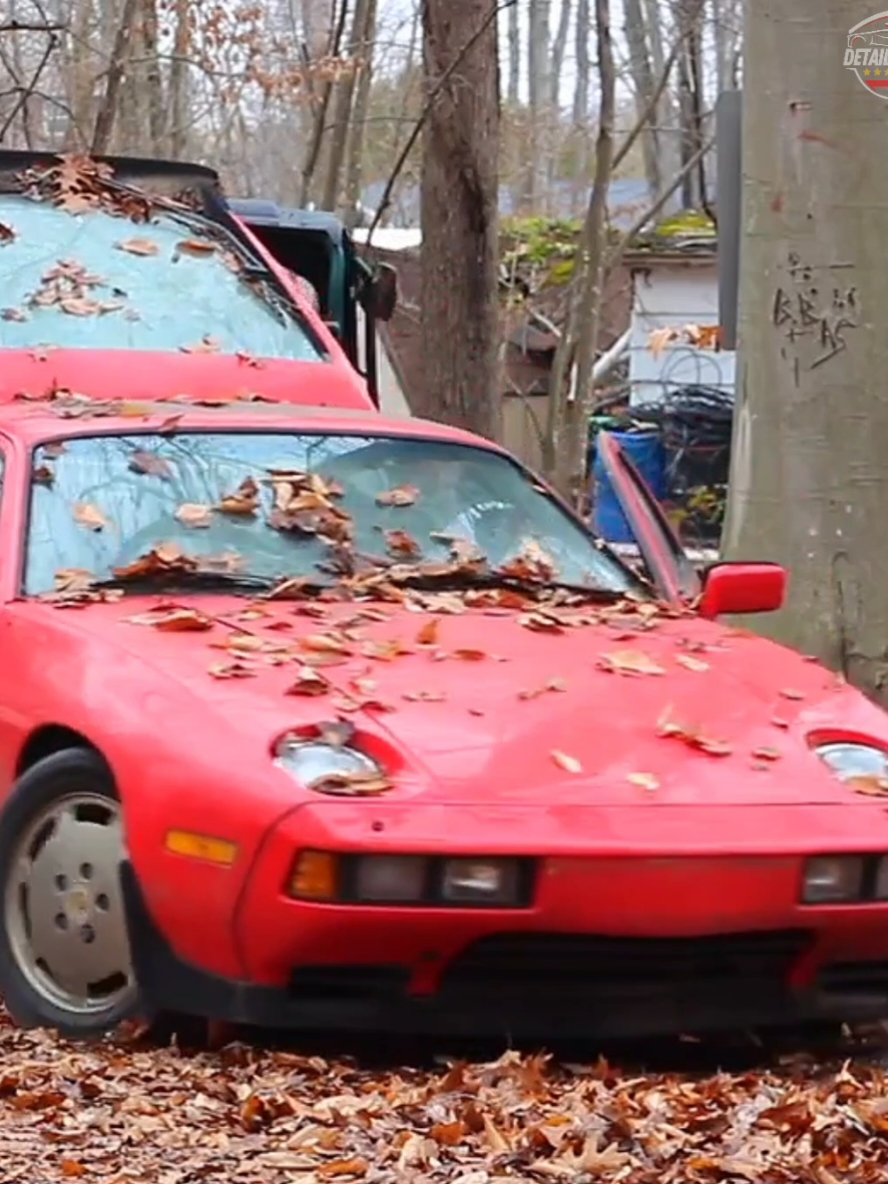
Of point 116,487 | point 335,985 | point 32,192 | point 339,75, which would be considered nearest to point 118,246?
point 32,192

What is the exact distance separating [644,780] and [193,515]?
5.61 ft

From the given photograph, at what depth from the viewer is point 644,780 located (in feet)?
15.5

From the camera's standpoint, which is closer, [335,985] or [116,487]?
[335,985]

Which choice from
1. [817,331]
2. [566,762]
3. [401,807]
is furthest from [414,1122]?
[817,331]

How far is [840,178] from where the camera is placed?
724 centimetres

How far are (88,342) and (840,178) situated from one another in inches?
99.4

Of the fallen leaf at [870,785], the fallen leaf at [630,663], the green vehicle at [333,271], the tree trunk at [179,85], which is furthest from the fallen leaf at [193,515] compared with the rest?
the tree trunk at [179,85]

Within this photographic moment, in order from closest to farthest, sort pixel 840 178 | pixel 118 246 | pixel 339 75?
pixel 840 178, pixel 118 246, pixel 339 75

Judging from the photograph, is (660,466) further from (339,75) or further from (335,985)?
(335,985)

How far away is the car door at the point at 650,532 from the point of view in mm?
6480

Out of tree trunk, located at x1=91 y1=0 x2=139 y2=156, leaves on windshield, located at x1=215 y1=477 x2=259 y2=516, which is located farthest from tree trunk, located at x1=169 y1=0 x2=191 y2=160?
leaves on windshield, located at x1=215 y1=477 x2=259 y2=516

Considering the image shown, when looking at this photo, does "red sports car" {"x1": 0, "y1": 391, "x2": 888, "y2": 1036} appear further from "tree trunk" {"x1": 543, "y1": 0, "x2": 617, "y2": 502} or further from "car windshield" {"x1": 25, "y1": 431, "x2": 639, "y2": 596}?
"tree trunk" {"x1": 543, "y1": 0, "x2": 617, "y2": 502}

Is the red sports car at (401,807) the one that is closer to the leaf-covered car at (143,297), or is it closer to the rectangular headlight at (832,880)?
the rectangular headlight at (832,880)

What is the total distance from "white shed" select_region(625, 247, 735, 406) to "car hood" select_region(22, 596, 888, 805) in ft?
70.9
